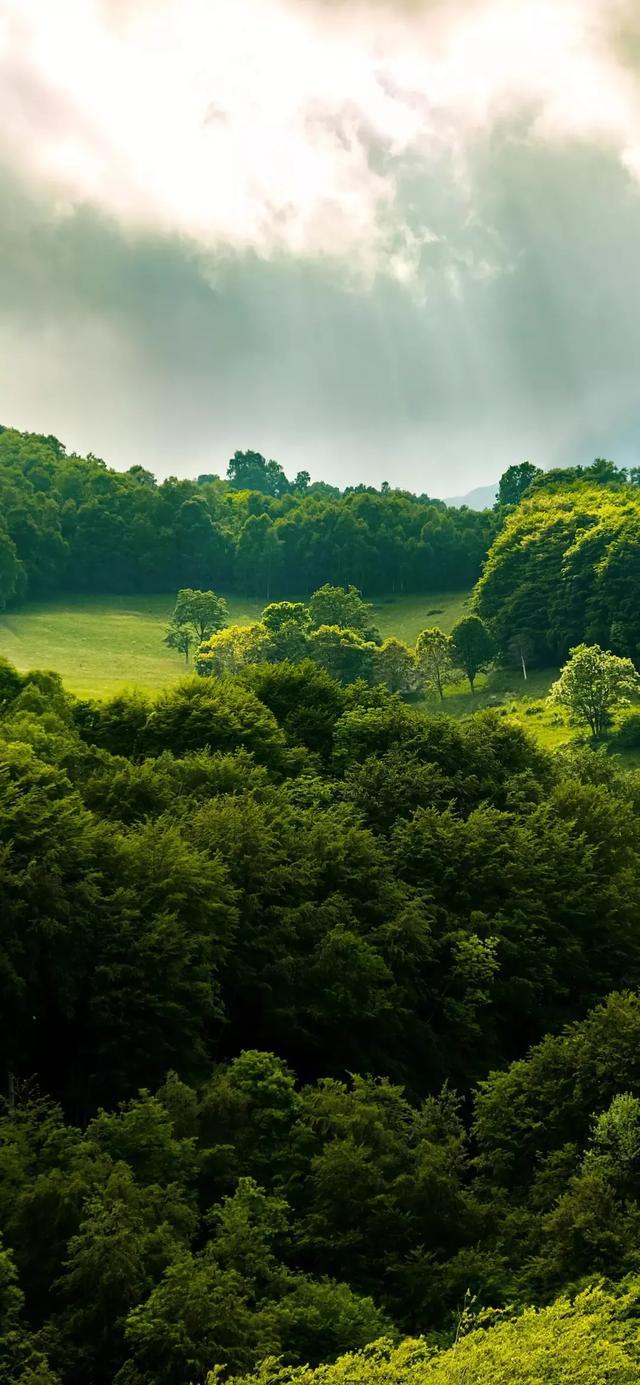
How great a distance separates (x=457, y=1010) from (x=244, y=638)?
81504 mm

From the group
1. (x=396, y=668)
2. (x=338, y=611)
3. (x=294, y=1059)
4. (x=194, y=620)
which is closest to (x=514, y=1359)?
(x=294, y=1059)

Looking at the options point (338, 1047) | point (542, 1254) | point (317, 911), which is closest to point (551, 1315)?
point (542, 1254)

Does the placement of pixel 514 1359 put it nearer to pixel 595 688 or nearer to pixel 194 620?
pixel 595 688

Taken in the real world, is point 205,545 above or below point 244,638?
above

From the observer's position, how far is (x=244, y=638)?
120750 millimetres

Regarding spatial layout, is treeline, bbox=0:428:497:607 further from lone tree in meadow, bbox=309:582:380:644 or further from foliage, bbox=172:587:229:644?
lone tree in meadow, bbox=309:582:380:644

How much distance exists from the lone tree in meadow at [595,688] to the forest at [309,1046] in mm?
36197

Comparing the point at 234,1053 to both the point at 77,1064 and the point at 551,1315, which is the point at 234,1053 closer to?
the point at 77,1064

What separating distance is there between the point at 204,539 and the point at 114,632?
33403 mm

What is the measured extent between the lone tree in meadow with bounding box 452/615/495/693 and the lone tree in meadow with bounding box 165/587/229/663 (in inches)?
1119

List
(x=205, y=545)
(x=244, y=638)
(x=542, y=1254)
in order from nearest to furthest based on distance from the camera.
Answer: (x=542, y=1254), (x=244, y=638), (x=205, y=545)

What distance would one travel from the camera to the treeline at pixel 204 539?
157 metres

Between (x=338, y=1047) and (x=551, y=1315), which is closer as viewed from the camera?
(x=551, y=1315)

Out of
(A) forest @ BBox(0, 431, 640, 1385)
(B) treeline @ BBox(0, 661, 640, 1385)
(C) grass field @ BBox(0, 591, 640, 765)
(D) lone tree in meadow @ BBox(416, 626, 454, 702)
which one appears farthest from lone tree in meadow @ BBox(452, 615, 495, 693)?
(B) treeline @ BBox(0, 661, 640, 1385)
